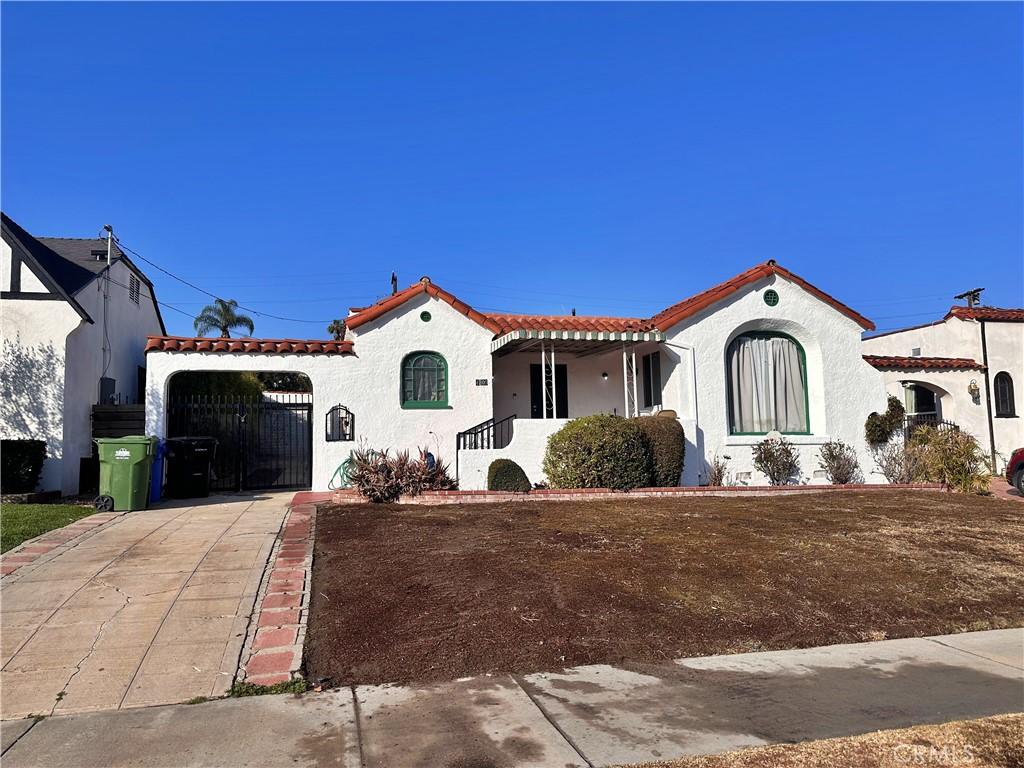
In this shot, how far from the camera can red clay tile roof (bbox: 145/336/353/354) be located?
13.4 metres

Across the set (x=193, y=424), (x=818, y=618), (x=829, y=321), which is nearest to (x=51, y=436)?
(x=193, y=424)

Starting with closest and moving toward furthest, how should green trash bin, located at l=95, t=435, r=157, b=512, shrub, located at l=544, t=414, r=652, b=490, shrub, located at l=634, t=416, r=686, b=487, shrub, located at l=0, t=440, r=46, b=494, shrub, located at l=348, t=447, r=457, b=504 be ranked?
green trash bin, located at l=95, t=435, r=157, b=512
shrub, located at l=0, t=440, r=46, b=494
shrub, located at l=348, t=447, r=457, b=504
shrub, located at l=544, t=414, r=652, b=490
shrub, located at l=634, t=416, r=686, b=487

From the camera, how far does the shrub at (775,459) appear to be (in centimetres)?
1457

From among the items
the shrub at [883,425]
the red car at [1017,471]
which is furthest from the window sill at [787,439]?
the red car at [1017,471]

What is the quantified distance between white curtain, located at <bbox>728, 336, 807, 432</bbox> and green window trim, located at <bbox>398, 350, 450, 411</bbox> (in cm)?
662

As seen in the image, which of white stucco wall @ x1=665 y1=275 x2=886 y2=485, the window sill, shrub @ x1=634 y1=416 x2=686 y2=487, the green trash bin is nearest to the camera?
the green trash bin

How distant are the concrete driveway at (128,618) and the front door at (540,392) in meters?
8.90

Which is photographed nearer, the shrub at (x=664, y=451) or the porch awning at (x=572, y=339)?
the shrub at (x=664, y=451)

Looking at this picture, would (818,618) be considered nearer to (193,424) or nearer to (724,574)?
(724,574)

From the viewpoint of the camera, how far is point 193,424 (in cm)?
1419

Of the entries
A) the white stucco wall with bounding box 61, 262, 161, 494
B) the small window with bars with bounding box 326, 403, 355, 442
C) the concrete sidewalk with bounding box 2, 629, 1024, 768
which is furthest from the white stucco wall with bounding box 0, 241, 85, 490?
the concrete sidewalk with bounding box 2, 629, 1024, 768

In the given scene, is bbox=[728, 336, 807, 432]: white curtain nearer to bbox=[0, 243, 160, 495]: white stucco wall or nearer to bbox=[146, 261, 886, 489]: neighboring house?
bbox=[146, 261, 886, 489]: neighboring house

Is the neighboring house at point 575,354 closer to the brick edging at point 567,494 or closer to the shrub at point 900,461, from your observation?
the shrub at point 900,461

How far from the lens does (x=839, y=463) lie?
15008 millimetres
